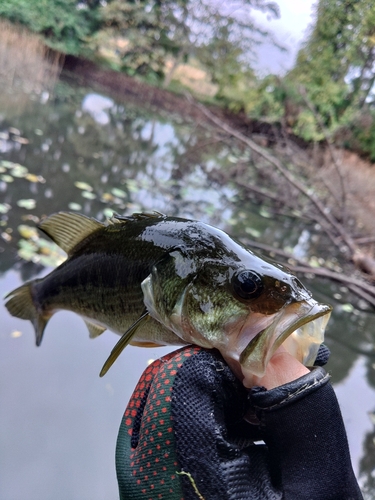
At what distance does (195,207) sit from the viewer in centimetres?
722

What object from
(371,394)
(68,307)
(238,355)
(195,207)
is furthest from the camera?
(195,207)

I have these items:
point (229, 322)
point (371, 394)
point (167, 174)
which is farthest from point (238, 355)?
point (167, 174)

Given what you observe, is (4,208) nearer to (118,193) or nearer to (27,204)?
(27,204)

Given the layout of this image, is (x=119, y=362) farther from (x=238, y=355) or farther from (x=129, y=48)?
(x=129, y=48)

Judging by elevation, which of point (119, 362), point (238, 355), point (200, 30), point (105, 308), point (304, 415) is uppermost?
point (200, 30)

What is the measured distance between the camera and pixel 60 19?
21578 mm

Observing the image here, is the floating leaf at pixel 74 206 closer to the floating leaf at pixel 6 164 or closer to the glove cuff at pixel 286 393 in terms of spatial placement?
the floating leaf at pixel 6 164

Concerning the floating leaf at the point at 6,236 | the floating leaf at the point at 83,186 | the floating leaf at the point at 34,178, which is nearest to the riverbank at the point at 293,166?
the floating leaf at the point at 83,186

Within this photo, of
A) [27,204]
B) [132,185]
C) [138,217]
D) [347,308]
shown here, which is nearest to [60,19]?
[132,185]

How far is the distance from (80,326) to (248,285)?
8.26ft

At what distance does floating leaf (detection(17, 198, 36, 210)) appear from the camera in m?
4.78

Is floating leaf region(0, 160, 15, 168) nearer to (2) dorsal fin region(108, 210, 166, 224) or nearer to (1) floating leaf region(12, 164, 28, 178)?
(1) floating leaf region(12, 164, 28, 178)

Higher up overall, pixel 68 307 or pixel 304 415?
pixel 304 415

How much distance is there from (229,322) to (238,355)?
0.11 meters
